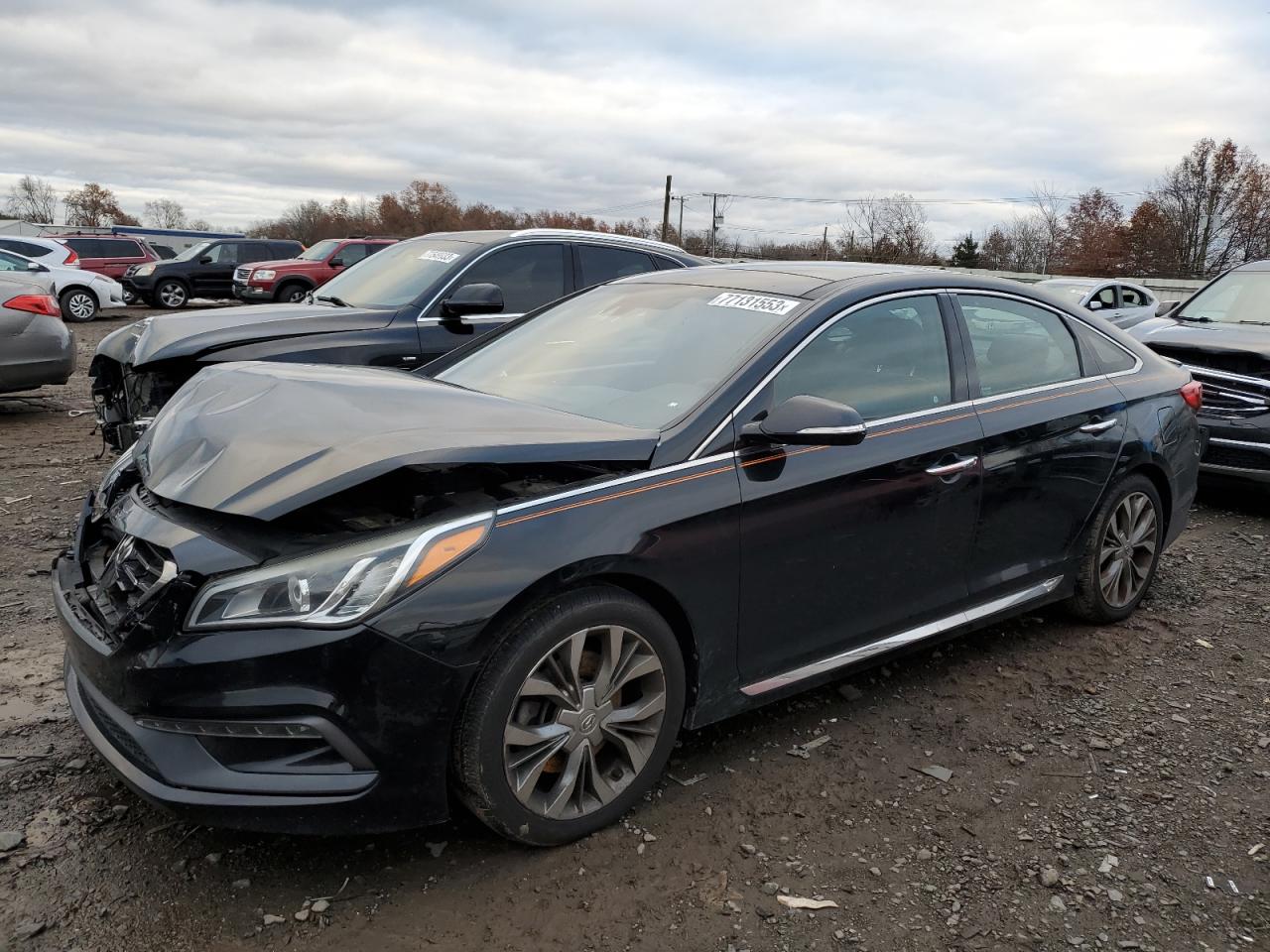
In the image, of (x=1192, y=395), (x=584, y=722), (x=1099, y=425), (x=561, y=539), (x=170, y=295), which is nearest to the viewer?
(x=561, y=539)

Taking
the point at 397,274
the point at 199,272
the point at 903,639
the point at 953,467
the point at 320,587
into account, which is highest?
the point at 199,272

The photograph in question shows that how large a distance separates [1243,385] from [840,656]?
487 centimetres

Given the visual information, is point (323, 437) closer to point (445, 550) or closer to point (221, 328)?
point (445, 550)

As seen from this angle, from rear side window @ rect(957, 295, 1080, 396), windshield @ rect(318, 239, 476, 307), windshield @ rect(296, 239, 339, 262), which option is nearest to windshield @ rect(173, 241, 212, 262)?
windshield @ rect(296, 239, 339, 262)

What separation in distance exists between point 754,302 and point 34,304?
25.7 ft

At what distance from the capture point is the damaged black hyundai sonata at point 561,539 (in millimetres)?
2365

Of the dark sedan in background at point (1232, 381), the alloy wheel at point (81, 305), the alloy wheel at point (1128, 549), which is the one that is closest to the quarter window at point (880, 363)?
the alloy wheel at point (1128, 549)

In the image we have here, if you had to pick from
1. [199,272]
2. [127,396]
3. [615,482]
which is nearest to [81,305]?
[199,272]

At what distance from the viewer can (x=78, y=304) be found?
66.0 ft

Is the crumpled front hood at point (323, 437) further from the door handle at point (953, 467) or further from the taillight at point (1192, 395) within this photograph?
the taillight at point (1192, 395)

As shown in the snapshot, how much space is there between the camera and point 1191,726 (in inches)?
146

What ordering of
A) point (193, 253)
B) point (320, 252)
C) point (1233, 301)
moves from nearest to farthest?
point (1233, 301), point (320, 252), point (193, 253)

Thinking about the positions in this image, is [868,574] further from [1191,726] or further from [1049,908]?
[1191,726]

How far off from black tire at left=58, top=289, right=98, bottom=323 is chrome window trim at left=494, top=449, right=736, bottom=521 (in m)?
20.8
